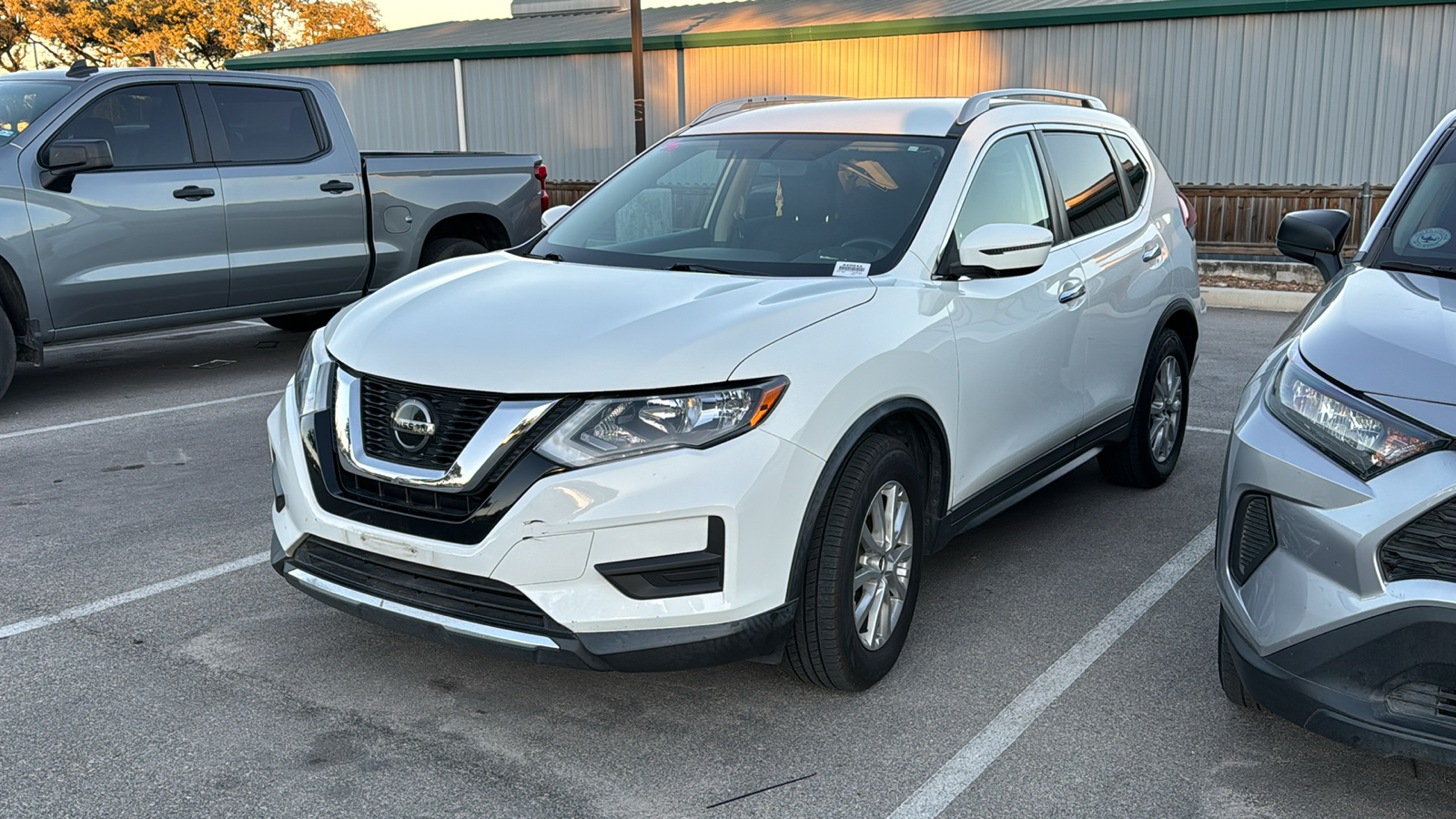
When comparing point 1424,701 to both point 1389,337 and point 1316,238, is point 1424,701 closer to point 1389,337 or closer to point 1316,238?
point 1389,337

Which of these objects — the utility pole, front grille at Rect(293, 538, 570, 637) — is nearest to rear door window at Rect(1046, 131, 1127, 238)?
front grille at Rect(293, 538, 570, 637)

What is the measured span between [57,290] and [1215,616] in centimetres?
663

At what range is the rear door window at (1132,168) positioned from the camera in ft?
18.3

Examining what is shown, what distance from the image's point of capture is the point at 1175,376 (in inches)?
235

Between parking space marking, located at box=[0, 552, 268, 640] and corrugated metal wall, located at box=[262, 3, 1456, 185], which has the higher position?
corrugated metal wall, located at box=[262, 3, 1456, 185]

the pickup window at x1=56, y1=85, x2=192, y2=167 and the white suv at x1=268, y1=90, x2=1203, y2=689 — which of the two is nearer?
the white suv at x1=268, y1=90, x2=1203, y2=689

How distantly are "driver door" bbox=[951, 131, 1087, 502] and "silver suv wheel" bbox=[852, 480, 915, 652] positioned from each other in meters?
0.38

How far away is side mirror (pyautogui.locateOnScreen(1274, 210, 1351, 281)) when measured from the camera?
4.43 metres

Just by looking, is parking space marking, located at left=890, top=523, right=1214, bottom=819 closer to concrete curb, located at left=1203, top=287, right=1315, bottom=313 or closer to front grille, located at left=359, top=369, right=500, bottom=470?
front grille, located at left=359, top=369, right=500, bottom=470

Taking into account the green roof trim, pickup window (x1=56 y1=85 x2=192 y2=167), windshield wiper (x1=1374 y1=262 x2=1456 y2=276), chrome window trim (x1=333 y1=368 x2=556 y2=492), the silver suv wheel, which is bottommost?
the silver suv wheel

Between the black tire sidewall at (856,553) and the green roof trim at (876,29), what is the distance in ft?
46.7

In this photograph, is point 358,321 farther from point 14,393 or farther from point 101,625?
point 14,393

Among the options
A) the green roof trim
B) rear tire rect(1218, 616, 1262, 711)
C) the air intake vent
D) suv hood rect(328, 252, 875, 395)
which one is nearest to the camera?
the air intake vent

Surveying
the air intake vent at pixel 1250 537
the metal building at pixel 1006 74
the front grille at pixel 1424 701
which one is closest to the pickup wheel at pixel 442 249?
the air intake vent at pixel 1250 537
